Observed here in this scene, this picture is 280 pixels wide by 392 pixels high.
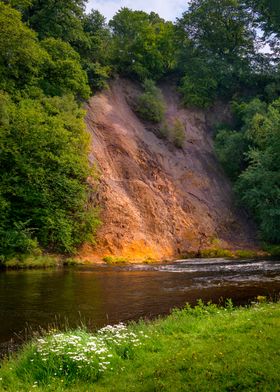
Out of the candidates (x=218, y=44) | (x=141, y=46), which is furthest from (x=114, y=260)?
(x=218, y=44)

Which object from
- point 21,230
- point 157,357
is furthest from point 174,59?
point 157,357

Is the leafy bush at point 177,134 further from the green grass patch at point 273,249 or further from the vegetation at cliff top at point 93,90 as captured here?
the green grass patch at point 273,249

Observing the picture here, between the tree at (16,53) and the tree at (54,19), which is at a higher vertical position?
the tree at (54,19)

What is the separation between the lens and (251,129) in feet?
137

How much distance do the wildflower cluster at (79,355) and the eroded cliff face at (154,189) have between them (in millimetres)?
22684

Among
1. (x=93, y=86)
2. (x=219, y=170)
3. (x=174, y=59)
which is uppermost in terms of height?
(x=174, y=59)

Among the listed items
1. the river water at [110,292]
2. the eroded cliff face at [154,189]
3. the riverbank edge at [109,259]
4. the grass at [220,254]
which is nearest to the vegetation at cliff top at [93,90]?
the riverbank edge at [109,259]

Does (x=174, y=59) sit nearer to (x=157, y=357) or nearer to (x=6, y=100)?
(x=6, y=100)

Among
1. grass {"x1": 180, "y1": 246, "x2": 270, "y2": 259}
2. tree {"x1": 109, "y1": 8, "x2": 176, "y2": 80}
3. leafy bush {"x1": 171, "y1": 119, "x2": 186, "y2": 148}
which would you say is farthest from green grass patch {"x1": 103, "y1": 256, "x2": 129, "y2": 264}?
tree {"x1": 109, "y1": 8, "x2": 176, "y2": 80}

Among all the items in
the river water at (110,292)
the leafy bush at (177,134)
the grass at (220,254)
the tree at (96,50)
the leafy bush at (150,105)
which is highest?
the tree at (96,50)

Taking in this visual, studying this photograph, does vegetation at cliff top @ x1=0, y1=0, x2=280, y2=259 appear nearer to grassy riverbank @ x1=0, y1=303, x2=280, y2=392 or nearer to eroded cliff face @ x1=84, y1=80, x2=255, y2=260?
eroded cliff face @ x1=84, y1=80, x2=255, y2=260

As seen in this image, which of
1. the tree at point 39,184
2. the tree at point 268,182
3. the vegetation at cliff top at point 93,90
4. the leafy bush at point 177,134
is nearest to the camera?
the tree at point 39,184

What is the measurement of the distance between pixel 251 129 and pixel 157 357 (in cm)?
3616

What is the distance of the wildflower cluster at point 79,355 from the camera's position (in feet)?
25.6
